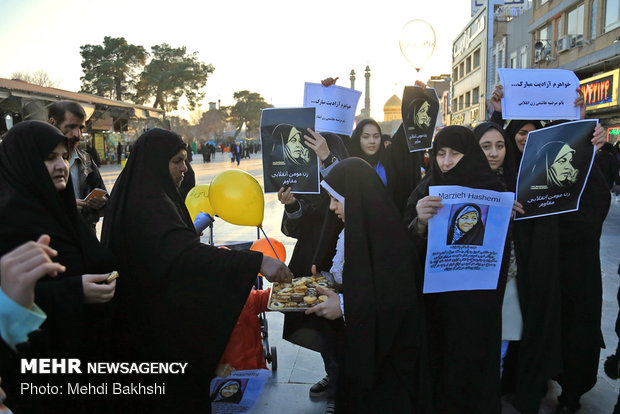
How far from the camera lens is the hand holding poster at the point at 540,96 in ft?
9.88

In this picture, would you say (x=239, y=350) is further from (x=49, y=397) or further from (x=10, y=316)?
(x=10, y=316)

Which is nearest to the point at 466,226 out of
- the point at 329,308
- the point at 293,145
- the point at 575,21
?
the point at 329,308

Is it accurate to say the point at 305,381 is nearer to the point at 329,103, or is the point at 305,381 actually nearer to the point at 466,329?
the point at 466,329

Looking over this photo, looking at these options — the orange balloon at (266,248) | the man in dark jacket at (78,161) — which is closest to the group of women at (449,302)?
the orange balloon at (266,248)

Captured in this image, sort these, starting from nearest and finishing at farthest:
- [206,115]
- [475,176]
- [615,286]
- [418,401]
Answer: [418,401], [475,176], [615,286], [206,115]

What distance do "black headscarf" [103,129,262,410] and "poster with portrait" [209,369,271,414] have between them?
2.19ft

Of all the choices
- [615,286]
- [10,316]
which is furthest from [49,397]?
[615,286]

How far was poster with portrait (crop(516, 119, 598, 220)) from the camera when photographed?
2570mm

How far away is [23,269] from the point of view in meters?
1.19

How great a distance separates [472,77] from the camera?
42625 millimetres

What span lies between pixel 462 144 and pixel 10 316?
2058mm

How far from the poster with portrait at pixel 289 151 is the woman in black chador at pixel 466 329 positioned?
101 cm

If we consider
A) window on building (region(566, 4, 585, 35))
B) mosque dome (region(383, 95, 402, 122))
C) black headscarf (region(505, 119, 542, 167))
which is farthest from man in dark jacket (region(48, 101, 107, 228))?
mosque dome (region(383, 95, 402, 122))

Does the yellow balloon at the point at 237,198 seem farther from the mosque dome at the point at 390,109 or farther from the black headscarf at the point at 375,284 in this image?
the mosque dome at the point at 390,109
